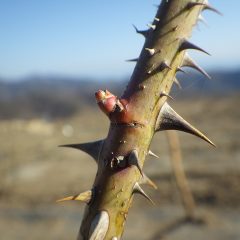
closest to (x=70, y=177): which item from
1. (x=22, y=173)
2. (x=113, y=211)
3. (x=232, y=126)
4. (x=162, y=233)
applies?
(x=22, y=173)

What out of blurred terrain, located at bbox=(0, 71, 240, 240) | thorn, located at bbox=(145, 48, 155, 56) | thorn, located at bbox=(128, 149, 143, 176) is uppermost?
thorn, located at bbox=(145, 48, 155, 56)

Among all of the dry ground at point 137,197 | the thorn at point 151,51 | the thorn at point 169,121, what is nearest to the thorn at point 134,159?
the thorn at point 169,121

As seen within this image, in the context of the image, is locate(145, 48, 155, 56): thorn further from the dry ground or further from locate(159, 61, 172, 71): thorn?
the dry ground

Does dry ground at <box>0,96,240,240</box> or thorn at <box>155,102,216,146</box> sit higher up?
thorn at <box>155,102,216,146</box>

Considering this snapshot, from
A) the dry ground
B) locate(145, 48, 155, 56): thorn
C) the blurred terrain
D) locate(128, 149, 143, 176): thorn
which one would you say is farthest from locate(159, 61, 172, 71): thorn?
the dry ground

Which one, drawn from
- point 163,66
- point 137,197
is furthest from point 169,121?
point 137,197

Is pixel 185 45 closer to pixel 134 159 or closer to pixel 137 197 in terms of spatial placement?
pixel 134 159

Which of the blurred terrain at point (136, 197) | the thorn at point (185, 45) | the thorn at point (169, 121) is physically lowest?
the blurred terrain at point (136, 197)

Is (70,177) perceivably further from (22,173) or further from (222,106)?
(222,106)

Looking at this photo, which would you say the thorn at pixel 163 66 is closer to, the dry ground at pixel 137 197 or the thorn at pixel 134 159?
the thorn at pixel 134 159
